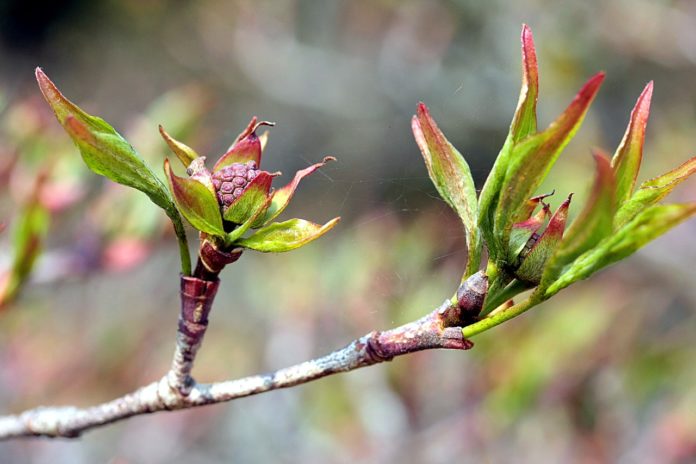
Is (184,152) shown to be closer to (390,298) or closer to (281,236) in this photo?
(281,236)

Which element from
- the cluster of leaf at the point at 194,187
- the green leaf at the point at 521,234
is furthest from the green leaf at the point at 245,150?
the green leaf at the point at 521,234

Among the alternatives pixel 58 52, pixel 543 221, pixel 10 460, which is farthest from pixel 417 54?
pixel 58 52

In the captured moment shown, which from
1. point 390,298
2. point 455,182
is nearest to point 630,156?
point 455,182

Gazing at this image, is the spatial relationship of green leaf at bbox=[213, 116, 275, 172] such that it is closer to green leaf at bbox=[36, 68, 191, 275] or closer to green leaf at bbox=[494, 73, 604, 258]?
green leaf at bbox=[36, 68, 191, 275]

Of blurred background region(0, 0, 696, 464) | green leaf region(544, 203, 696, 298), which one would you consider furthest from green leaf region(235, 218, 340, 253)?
blurred background region(0, 0, 696, 464)

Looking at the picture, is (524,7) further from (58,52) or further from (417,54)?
(58,52)

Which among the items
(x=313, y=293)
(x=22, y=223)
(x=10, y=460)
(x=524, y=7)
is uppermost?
(x=524, y=7)
